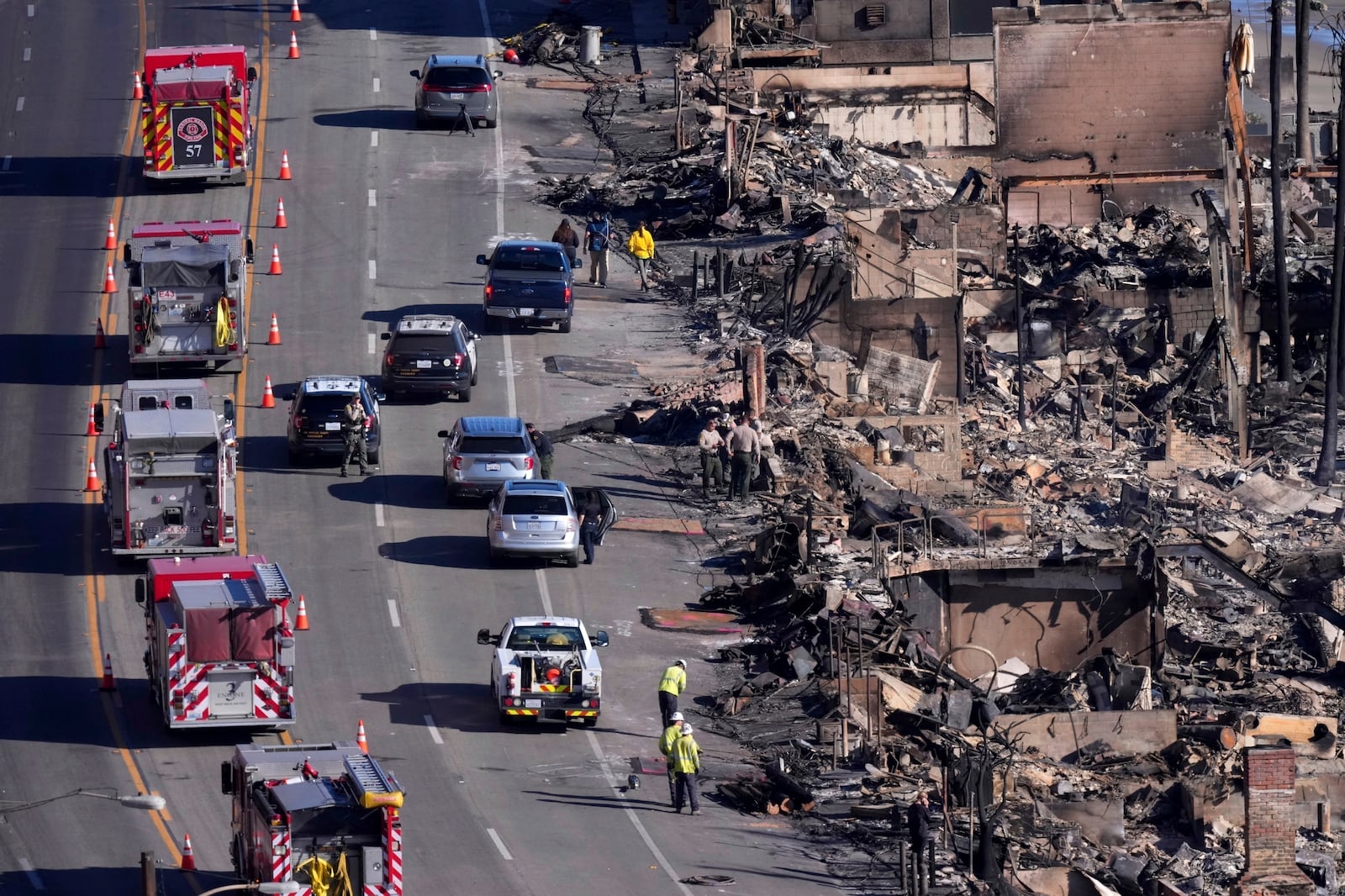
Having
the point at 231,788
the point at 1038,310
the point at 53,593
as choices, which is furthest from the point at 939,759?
the point at 1038,310

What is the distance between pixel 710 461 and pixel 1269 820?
1683 centimetres

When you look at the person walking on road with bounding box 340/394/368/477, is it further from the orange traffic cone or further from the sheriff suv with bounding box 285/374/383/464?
the orange traffic cone

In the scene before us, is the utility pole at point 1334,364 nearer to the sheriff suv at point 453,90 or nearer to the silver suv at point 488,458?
the silver suv at point 488,458

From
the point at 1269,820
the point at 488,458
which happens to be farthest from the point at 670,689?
the point at 488,458

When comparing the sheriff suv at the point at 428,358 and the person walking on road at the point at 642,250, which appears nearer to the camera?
the sheriff suv at the point at 428,358

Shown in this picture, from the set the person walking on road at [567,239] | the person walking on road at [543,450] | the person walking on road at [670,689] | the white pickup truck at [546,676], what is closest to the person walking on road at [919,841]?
the person walking on road at [670,689]

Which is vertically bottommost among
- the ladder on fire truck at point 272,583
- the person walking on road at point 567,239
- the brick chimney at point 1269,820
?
the brick chimney at point 1269,820

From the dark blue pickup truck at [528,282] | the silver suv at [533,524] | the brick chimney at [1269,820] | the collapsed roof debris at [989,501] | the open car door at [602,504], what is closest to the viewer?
the brick chimney at [1269,820]

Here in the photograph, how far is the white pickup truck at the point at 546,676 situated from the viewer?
3781 cm

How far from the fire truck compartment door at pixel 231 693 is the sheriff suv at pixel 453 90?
3698 cm

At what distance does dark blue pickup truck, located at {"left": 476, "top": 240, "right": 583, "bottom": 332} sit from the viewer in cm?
5762

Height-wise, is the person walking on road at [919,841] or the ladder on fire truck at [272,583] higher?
the ladder on fire truck at [272,583]

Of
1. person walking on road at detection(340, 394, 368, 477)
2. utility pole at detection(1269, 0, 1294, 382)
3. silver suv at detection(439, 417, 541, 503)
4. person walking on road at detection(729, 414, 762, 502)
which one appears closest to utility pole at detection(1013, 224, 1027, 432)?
utility pole at detection(1269, 0, 1294, 382)

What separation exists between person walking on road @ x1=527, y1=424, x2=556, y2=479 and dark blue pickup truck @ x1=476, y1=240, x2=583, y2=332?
8.85 m
